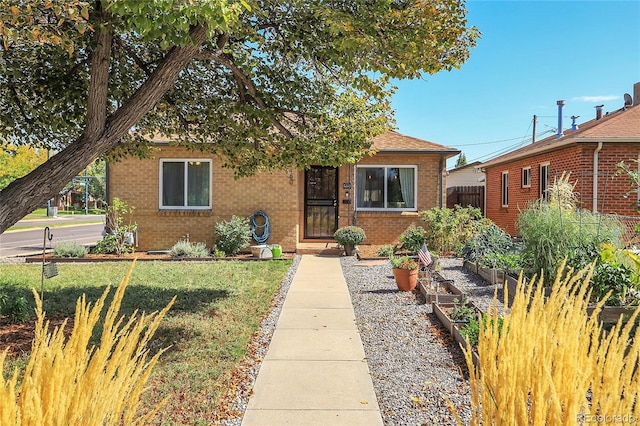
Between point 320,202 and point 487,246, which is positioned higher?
point 320,202

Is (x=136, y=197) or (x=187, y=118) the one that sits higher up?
(x=187, y=118)

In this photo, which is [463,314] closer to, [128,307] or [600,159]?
[128,307]

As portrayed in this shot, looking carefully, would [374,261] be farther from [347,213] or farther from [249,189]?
[249,189]

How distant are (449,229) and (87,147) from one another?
1012cm

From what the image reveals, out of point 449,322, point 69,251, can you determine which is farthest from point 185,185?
point 449,322

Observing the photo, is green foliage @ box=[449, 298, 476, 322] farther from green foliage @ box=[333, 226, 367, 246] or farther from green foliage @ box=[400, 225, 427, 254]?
green foliage @ box=[333, 226, 367, 246]

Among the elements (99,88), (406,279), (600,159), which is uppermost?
(600,159)

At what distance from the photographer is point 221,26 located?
3656mm

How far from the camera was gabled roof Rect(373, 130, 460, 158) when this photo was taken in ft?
46.0

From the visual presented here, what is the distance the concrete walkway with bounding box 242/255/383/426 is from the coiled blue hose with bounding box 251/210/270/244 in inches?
238

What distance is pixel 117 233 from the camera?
1298 centimetres

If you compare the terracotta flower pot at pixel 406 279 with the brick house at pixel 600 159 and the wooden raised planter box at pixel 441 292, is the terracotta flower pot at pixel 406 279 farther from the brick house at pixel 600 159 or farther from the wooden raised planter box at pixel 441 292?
the brick house at pixel 600 159

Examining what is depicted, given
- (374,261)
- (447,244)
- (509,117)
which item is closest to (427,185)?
(447,244)

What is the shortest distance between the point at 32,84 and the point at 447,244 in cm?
1040
